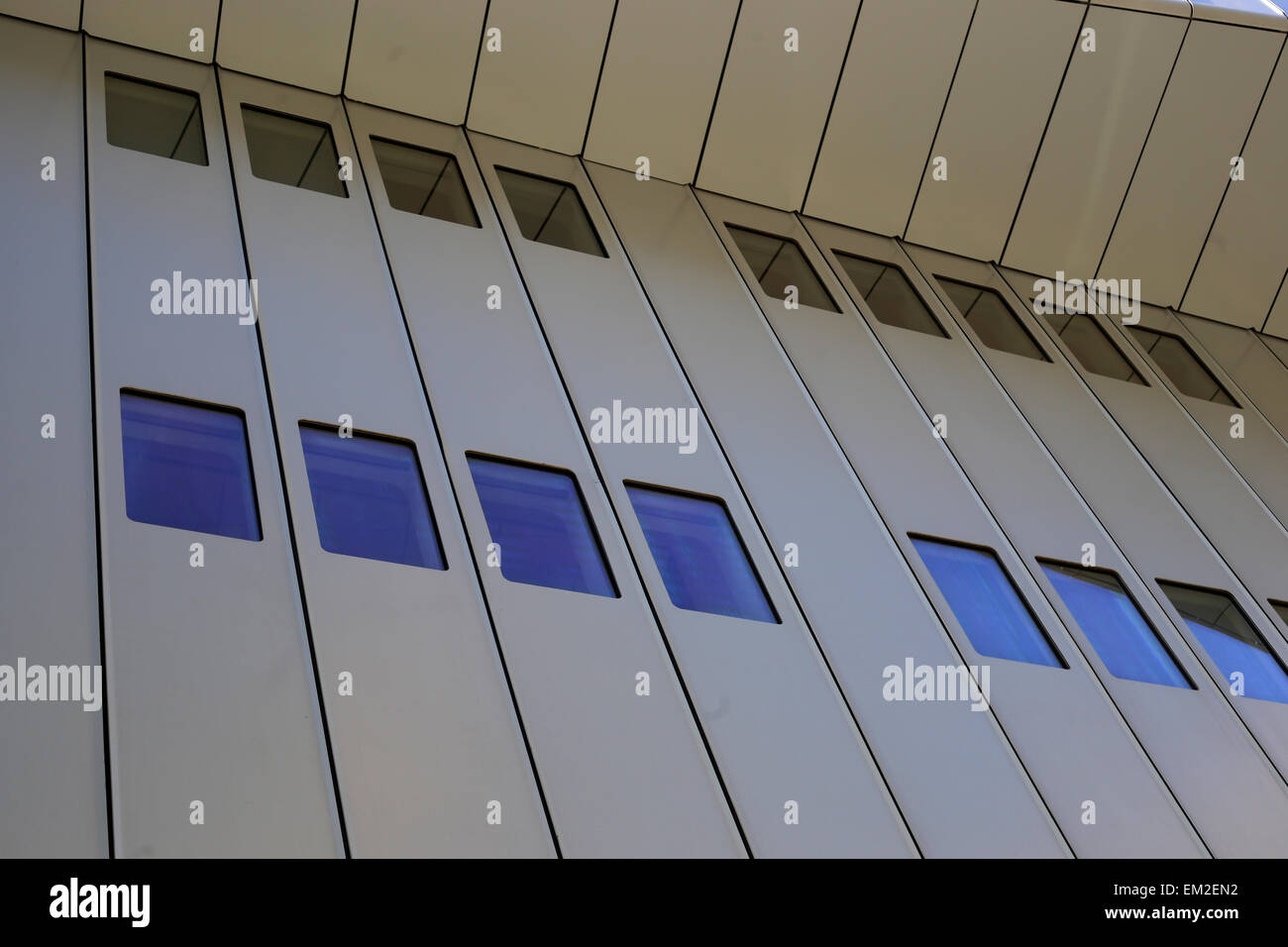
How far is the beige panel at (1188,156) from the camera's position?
12.2 m

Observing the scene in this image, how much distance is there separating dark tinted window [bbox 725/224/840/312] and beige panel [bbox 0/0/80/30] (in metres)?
5.64

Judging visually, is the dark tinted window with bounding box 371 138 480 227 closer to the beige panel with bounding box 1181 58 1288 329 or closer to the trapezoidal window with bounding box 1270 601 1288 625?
the trapezoidal window with bounding box 1270 601 1288 625

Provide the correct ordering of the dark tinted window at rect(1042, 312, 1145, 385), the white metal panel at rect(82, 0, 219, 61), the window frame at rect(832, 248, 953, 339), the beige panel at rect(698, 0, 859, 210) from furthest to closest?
1. the dark tinted window at rect(1042, 312, 1145, 385)
2. the beige panel at rect(698, 0, 859, 210)
3. the window frame at rect(832, 248, 953, 339)
4. the white metal panel at rect(82, 0, 219, 61)

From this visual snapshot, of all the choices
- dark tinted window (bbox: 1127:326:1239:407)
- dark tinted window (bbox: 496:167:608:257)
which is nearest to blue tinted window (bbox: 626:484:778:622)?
dark tinted window (bbox: 496:167:608:257)

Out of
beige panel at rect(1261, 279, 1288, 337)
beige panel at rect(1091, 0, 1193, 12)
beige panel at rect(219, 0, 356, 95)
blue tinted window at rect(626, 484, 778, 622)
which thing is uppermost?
beige panel at rect(219, 0, 356, 95)

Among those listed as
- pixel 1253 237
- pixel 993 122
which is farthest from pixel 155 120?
pixel 1253 237

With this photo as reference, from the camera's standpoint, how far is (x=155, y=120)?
9523 mm

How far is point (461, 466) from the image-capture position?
742 cm

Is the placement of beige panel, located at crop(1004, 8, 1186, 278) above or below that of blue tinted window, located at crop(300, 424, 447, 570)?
above

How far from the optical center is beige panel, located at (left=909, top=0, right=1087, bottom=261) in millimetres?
11781
